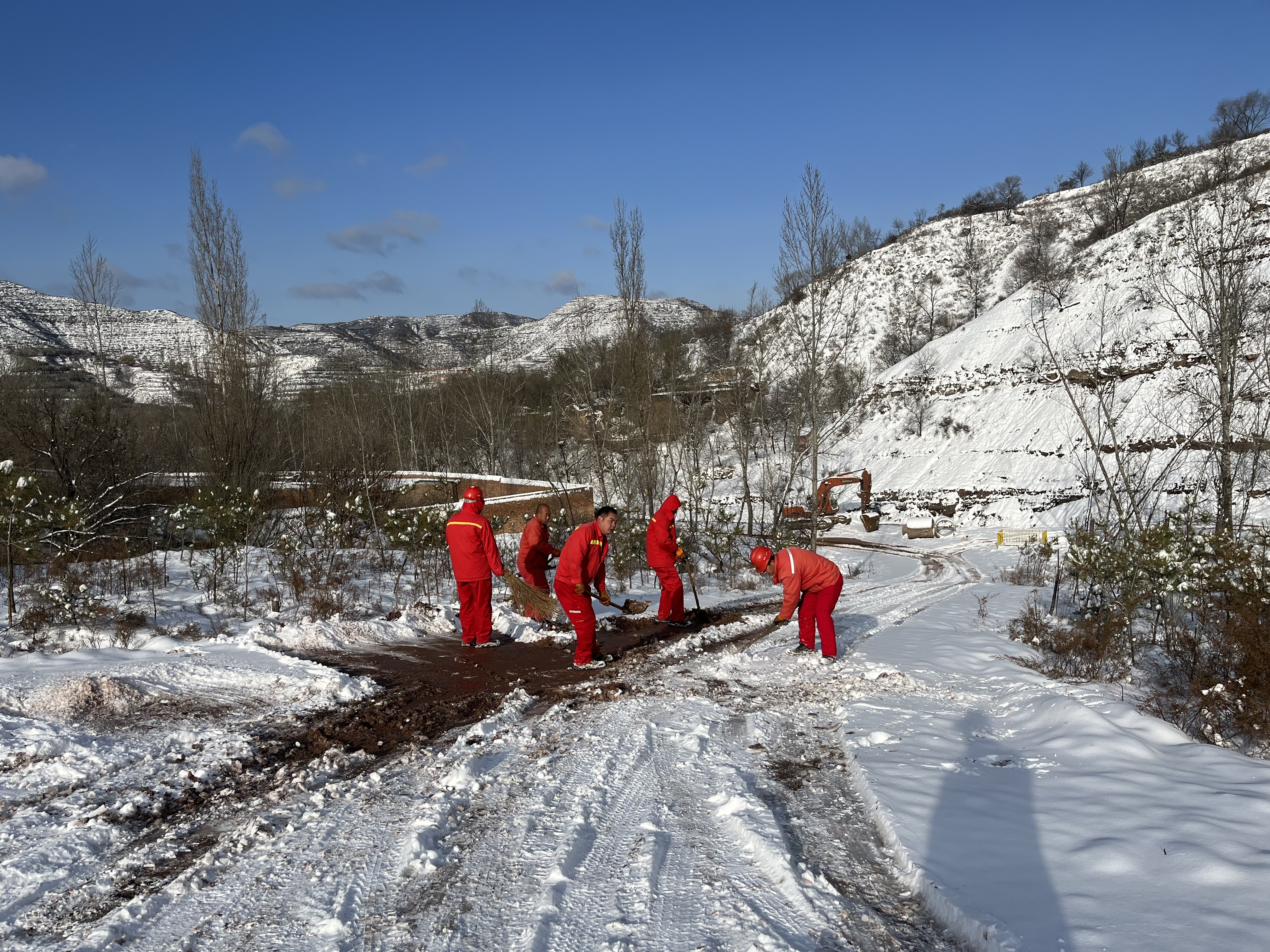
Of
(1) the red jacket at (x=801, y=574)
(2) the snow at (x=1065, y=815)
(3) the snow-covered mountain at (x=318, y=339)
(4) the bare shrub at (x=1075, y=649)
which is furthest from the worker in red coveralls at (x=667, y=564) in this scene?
(3) the snow-covered mountain at (x=318, y=339)

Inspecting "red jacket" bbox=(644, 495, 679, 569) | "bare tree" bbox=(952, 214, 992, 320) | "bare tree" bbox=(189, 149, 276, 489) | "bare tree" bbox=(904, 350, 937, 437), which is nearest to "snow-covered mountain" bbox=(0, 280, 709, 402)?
"bare tree" bbox=(189, 149, 276, 489)

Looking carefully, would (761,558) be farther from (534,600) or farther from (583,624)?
(534,600)

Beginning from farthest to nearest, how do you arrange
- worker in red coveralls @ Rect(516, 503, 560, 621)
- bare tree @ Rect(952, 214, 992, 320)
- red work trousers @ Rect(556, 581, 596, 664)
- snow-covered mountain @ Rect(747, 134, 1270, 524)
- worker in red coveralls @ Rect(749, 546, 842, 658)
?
bare tree @ Rect(952, 214, 992, 320) < snow-covered mountain @ Rect(747, 134, 1270, 524) < worker in red coveralls @ Rect(516, 503, 560, 621) < worker in red coveralls @ Rect(749, 546, 842, 658) < red work trousers @ Rect(556, 581, 596, 664)

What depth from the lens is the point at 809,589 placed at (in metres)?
8.62

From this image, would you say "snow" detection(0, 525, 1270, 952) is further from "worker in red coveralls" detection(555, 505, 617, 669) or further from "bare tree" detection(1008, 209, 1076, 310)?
"bare tree" detection(1008, 209, 1076, 310)

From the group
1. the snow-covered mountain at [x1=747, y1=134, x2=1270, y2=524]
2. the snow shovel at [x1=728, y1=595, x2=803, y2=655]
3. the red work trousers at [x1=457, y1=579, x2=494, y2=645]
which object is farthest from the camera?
the snow-covered mountain at [x1=747, y1=134, x2=1270, y2=524]

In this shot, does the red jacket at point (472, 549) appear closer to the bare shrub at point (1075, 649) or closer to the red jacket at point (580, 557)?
the red jacket at point (580, 557)

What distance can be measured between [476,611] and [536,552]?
4.64 feet

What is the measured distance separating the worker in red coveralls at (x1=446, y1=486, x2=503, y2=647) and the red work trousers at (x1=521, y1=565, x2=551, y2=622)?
43.5 inches

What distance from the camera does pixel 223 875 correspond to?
12.1 feet

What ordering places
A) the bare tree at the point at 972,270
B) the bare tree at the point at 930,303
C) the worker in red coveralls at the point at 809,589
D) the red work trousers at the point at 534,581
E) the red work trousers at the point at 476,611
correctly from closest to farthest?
the worker in red coveralls at the point at 809,589 < the red work trousers at the point at 476,611 < the red work trousers at the point at 534,581 < the bare tree at the point at 930,303 < the bare tree at the point at 972,270

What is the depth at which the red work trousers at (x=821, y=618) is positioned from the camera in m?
8.44

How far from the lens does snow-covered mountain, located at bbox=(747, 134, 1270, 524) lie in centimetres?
3297

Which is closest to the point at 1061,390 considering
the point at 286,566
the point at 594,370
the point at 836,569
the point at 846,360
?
the point at 846,360
